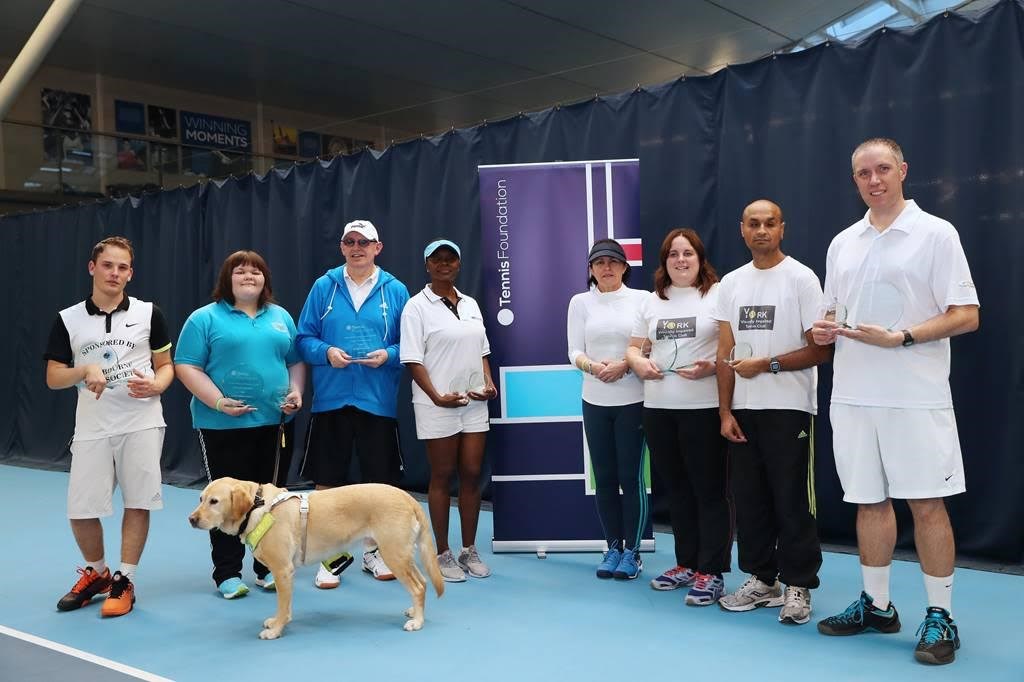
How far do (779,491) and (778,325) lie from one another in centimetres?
59

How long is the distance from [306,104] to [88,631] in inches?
415

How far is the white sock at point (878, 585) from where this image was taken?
2916 mm

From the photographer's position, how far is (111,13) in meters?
8.94

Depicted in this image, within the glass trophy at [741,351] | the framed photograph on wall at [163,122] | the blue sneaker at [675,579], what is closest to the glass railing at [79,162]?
the framed photograph on wall at [163,122]

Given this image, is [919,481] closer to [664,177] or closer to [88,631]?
[664,177]

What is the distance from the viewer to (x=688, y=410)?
339cm

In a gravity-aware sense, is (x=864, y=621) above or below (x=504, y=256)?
below

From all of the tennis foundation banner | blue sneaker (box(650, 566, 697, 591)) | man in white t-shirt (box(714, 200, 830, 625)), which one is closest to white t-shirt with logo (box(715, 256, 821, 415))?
man in white t-shirt (box(714, 200, 830, 625))

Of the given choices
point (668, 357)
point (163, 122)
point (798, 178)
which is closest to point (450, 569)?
point (668, 357)

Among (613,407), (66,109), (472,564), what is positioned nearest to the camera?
(613,407)

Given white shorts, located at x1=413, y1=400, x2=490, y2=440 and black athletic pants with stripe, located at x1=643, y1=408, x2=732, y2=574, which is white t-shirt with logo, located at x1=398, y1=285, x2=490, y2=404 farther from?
black athletic pants with stripe, located at x1=643, y1=408, x2=732, y2=574

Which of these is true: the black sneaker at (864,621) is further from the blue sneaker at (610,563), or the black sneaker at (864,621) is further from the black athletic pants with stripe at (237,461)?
the black athletic pants with stripe at (237,461)

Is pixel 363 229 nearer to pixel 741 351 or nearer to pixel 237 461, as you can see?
pixel 237 461

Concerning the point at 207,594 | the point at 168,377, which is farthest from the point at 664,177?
the point at 207,594
